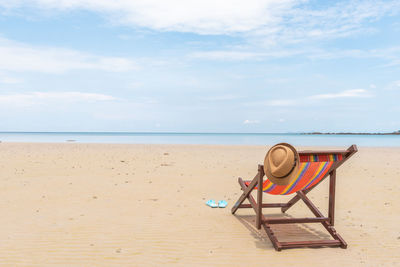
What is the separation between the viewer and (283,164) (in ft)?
13.8

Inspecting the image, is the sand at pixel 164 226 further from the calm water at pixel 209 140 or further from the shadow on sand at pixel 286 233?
the calm water at pixel 209 140

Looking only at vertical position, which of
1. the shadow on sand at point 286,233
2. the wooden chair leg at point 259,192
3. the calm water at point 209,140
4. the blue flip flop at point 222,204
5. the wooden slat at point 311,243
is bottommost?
the calm water at point 209,140

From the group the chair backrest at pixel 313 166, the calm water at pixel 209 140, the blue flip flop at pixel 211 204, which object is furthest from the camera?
the calm water at pixel 209 140

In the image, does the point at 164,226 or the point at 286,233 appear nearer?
the point at 286,233

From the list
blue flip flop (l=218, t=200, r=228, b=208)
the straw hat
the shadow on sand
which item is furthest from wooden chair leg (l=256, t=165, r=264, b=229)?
blue flip flop (l=218, t=200, r=228, b=208)

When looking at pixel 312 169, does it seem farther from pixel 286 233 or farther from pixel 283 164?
pixel 286 233

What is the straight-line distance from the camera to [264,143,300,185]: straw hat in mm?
4177

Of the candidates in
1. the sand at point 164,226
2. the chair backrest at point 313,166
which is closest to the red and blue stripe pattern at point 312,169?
the chair backrest at point 313,166

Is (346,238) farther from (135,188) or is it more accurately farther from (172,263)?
(135,188)

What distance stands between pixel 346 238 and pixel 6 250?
484cm

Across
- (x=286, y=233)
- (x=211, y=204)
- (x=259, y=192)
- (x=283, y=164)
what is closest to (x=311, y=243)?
(x=286, y=233)

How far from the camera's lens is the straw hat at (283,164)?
418cm

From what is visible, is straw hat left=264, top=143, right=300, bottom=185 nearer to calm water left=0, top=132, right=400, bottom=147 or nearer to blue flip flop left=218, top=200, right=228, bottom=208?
blue flip flop left=218, top=200, right=228, bottom=208

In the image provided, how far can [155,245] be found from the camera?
4.45m
